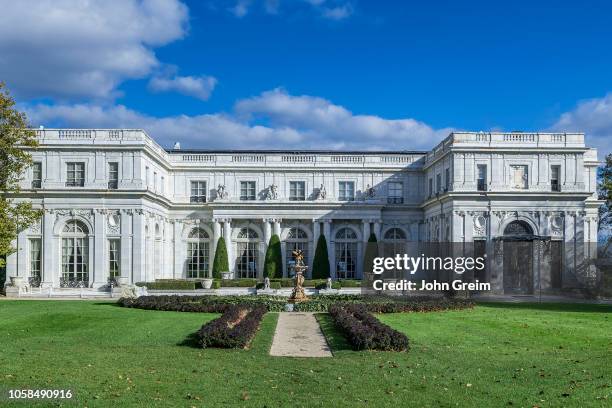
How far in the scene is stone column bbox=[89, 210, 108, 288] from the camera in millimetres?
46500

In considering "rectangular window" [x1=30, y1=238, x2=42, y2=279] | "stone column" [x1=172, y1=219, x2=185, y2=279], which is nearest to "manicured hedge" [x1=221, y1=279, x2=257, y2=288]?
"stone column" [x1=172, y1=219, x2=185, y2=279]

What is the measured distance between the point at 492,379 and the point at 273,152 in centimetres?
4667

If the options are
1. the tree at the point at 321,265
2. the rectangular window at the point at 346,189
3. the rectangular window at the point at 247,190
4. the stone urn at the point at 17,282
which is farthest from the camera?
the rectangular window at the point at 346,189

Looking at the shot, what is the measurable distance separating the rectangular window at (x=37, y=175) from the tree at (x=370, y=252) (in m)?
26.2

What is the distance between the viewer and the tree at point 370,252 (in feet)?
184

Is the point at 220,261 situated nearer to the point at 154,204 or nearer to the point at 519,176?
the point at 154,204

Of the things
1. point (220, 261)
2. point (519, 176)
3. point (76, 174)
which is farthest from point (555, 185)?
point (76, 174)

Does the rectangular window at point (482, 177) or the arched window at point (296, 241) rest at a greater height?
the rectangular window at point (482, 177)

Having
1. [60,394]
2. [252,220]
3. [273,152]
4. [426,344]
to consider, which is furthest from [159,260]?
[60,394]

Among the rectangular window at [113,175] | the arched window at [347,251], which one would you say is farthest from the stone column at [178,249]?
the arched window at [347,251]

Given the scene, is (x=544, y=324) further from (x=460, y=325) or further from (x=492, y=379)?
(x=492, y=379)

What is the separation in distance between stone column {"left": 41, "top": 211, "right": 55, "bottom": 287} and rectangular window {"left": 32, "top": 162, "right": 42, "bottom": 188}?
2.35 metres

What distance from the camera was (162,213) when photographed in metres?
54.3

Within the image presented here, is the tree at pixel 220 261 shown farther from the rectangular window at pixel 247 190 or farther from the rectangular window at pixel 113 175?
the rectangular window at pixel 113 175
